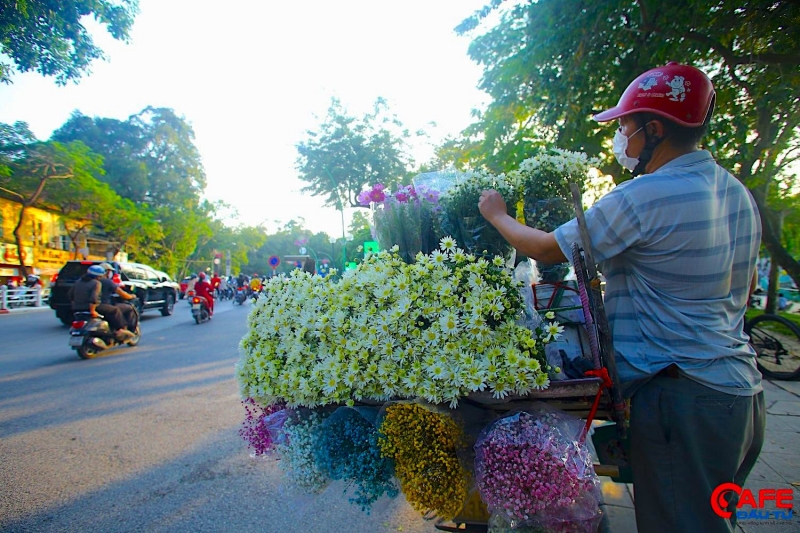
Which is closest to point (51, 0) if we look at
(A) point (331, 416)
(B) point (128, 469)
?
(B) point (128, 469)

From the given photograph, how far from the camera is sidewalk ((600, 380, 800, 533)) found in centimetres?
256

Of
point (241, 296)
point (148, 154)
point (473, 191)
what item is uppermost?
point (148, 154)

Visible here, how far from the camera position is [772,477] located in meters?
3.08

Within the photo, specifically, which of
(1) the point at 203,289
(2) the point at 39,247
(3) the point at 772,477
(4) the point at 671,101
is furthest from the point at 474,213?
(2) the point at 39,247

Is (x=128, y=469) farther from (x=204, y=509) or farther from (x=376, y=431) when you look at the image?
(x=376, y=431)

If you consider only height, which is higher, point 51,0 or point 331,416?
point 51,0

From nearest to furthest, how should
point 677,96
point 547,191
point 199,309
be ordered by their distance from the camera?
point 677,96 < point 547,191 < point 199,309

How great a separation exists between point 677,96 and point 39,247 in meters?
31.7

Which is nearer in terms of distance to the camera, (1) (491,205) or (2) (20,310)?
(1) (491,205)

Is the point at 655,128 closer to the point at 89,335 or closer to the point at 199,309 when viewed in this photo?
the point at 89,335

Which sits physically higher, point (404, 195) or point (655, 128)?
point (655, 128)

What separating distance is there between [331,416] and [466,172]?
113 centimetres

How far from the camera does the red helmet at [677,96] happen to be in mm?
1356

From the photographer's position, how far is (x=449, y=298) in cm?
142
